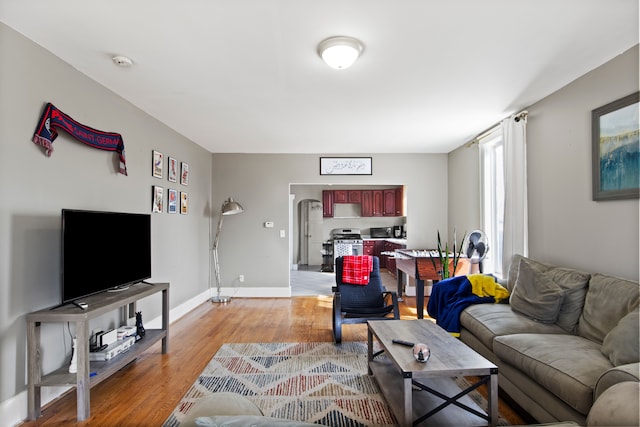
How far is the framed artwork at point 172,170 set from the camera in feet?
14.3

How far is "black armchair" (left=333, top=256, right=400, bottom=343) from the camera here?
355cm

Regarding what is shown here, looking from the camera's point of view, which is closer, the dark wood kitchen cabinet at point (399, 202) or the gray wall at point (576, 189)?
the gray wall at point (576, 189)

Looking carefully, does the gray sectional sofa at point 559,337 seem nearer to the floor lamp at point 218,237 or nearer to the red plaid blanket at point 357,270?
the red plaid blanket at point 357,270

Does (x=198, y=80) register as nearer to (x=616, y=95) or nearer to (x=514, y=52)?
(x=514, y=52)

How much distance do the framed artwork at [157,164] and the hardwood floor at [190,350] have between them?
1.88 metres

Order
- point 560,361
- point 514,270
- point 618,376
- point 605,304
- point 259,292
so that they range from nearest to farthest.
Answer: point 618,376 < point 560,361 < point 605,304 < point 514,270 < point 259,292

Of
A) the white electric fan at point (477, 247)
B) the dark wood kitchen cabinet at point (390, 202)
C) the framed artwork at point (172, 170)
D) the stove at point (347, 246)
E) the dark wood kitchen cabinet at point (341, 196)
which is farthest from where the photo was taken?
the dark wood kitchen cabinet at point (341, 196)

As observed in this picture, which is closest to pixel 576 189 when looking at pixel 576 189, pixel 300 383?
pixel 576 189

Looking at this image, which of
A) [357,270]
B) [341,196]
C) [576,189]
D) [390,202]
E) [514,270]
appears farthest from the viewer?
[341,196]

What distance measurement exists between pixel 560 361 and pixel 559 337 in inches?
18.1

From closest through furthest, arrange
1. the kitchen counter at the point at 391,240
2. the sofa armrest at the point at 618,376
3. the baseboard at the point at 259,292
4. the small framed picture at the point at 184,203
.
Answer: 1. the sofa armrest at the point at 618,376
2. the small framed picture at the point at 184,203
3. the baseboard at the point at 259,292
4. the kitchen counter at the point at 391,240

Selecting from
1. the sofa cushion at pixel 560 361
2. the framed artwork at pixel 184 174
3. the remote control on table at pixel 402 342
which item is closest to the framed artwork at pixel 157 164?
the framed artwork at pixel 184 174

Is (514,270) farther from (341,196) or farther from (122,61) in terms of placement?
(341,196)

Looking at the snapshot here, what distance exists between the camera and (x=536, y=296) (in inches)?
107
